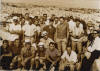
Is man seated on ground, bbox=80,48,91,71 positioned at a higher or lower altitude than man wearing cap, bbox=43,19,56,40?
lower

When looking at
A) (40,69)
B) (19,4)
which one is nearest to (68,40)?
(40,69)

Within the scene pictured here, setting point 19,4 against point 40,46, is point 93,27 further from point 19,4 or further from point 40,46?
point 19,4

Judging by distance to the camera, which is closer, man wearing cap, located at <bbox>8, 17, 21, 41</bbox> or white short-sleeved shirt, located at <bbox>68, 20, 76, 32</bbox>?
man wearing cap, located at <bbox>8, 17, 21, 41</bbox>

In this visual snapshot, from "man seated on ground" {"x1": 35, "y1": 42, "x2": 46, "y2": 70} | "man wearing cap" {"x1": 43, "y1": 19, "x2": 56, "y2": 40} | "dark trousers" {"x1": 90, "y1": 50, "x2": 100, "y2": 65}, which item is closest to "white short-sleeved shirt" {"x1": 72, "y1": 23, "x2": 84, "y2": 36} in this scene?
"man wearing cap" {"x1": 43, "y1": 19, "x2": 56, "y2": 40}

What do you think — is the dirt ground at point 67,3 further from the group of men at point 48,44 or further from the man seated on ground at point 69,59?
the man seated on ground at point 69,59

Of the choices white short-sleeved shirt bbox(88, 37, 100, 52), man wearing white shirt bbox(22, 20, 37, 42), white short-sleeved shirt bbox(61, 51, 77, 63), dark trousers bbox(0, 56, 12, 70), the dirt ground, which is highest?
the dirt ground

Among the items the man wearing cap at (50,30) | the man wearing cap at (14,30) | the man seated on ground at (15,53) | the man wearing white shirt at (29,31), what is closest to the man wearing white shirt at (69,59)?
the man wearing cap at (50,30)

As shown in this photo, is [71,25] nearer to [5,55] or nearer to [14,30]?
[14,30]

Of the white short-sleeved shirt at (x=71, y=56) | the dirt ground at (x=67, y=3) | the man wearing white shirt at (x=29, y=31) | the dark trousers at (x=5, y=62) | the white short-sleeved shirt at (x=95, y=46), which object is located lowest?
the dark trousers at (x=5, y=62)

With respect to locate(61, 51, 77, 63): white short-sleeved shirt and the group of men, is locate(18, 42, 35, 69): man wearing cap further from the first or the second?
locate(61, 51, 77, 63): white short-sleeved shirt
